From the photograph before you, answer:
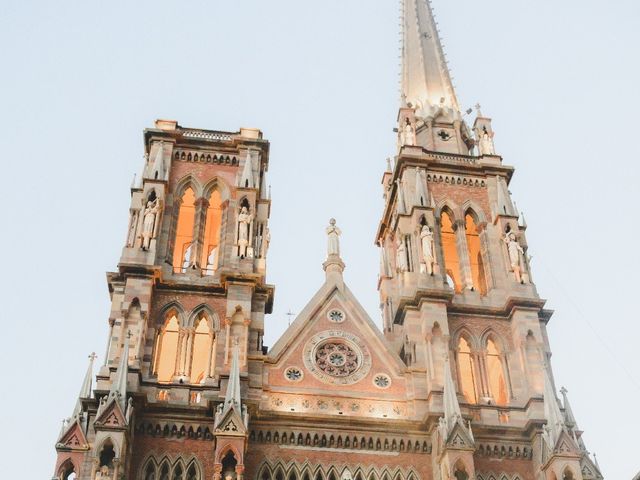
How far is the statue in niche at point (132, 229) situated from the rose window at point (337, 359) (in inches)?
291

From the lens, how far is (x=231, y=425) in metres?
25.5

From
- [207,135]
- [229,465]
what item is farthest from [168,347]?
[207,135]

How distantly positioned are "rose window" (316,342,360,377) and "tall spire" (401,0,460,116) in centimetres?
1457

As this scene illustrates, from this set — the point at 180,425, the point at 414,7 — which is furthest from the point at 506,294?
the point at 414,7

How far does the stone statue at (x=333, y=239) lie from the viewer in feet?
112

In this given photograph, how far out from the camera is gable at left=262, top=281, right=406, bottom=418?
28.5m

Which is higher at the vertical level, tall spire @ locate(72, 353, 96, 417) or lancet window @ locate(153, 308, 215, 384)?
lancet window @ locate(153, 308, 215, 384)

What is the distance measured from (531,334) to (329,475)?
8782 mm

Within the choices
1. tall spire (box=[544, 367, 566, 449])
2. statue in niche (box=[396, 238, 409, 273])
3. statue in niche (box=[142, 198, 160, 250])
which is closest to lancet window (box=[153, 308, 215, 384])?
statue in niche (box=[142, 198, 160, 250])

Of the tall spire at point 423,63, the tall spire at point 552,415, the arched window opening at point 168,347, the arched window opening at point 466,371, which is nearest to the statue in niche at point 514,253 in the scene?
the arched window opening at point 466,371

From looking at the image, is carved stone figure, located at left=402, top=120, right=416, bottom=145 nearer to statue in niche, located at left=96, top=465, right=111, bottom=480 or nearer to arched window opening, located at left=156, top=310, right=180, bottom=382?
arched window opening, located at left=156, top=310, right=180, bottom=382

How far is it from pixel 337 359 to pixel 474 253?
26.8 ft

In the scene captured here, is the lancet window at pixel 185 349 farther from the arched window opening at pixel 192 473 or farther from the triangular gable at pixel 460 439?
the triangular gable at pixel 460 439

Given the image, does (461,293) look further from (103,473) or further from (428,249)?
(103,473)
